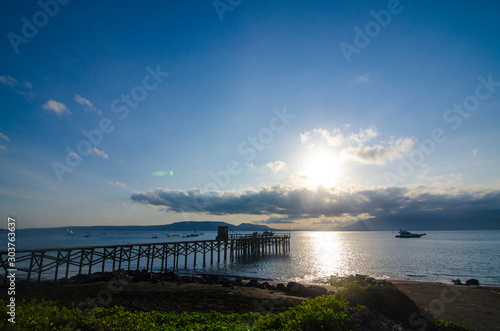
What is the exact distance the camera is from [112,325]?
6590mm

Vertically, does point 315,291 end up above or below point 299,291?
above

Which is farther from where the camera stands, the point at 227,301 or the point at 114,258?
the point at 114,258

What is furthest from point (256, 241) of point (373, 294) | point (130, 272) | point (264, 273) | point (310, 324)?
point (310, 324)

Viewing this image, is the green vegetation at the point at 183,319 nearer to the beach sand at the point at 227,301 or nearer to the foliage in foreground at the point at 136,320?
the foliage in foreground at the point at 136,320

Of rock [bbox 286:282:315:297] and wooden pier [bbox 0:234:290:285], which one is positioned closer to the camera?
rock [bbox 286:282:315:297]

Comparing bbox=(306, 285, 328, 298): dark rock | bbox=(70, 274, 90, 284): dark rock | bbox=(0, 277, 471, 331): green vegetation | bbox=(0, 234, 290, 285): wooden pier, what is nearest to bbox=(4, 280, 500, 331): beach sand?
bbox=(306, 285, 328, 298): dark rock

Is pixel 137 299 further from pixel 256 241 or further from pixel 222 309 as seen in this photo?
pixel 256 241

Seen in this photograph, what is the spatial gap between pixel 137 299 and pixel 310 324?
12.8 metres

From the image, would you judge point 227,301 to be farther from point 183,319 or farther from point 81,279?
point 81,279

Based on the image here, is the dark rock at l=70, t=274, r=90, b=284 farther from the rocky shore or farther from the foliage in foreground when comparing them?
the foliage in foreground

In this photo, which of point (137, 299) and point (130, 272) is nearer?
point (137, 299)

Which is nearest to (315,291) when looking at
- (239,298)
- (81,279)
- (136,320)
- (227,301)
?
(239,298)

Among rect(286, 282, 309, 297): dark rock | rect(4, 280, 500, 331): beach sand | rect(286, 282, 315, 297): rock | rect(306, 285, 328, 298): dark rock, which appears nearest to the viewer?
rect(4, 280, 500, 331): beach sand

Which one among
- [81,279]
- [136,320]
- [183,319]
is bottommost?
[81,279]
